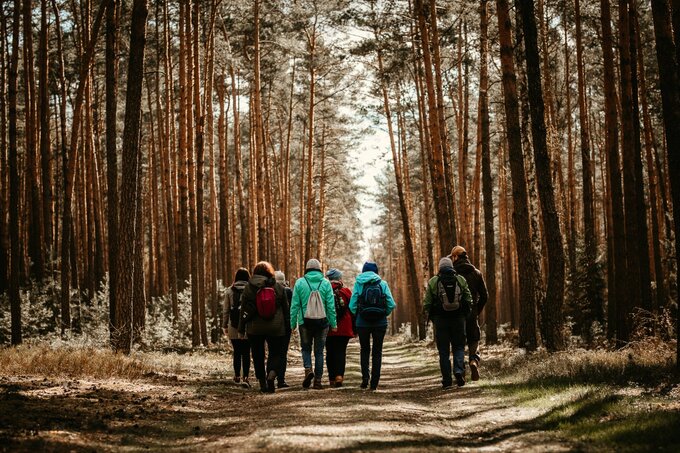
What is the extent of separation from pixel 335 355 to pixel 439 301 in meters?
1.82

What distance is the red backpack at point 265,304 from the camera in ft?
30.5

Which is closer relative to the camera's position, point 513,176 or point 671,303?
point 513,176

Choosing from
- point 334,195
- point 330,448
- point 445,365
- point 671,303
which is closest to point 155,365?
point 445,365

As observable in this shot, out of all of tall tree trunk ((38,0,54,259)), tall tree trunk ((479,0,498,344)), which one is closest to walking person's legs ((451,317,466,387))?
tall tree trunk ((479,0,498,344))

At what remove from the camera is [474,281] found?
1063 cm

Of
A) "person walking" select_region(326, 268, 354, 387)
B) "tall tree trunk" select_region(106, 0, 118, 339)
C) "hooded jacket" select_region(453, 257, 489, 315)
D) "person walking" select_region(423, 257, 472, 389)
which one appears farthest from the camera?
"tall tree trunk" select_region(106, 0, 118, 339)

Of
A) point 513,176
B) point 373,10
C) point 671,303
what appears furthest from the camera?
point 373,10

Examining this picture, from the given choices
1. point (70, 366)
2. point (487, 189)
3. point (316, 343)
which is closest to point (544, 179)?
point (316, 343)

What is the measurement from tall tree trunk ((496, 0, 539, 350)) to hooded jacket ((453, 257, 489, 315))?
136 inches

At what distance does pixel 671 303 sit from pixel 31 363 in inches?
619

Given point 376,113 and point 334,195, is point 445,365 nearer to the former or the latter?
point 376,113

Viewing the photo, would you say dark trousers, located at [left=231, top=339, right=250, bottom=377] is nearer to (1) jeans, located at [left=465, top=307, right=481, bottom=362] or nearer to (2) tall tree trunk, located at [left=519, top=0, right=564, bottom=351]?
(1) jeans, located at [left=465, top=307, right=481, bottom=362]

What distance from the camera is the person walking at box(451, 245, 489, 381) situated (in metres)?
10.3

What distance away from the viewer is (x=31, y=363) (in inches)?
399
